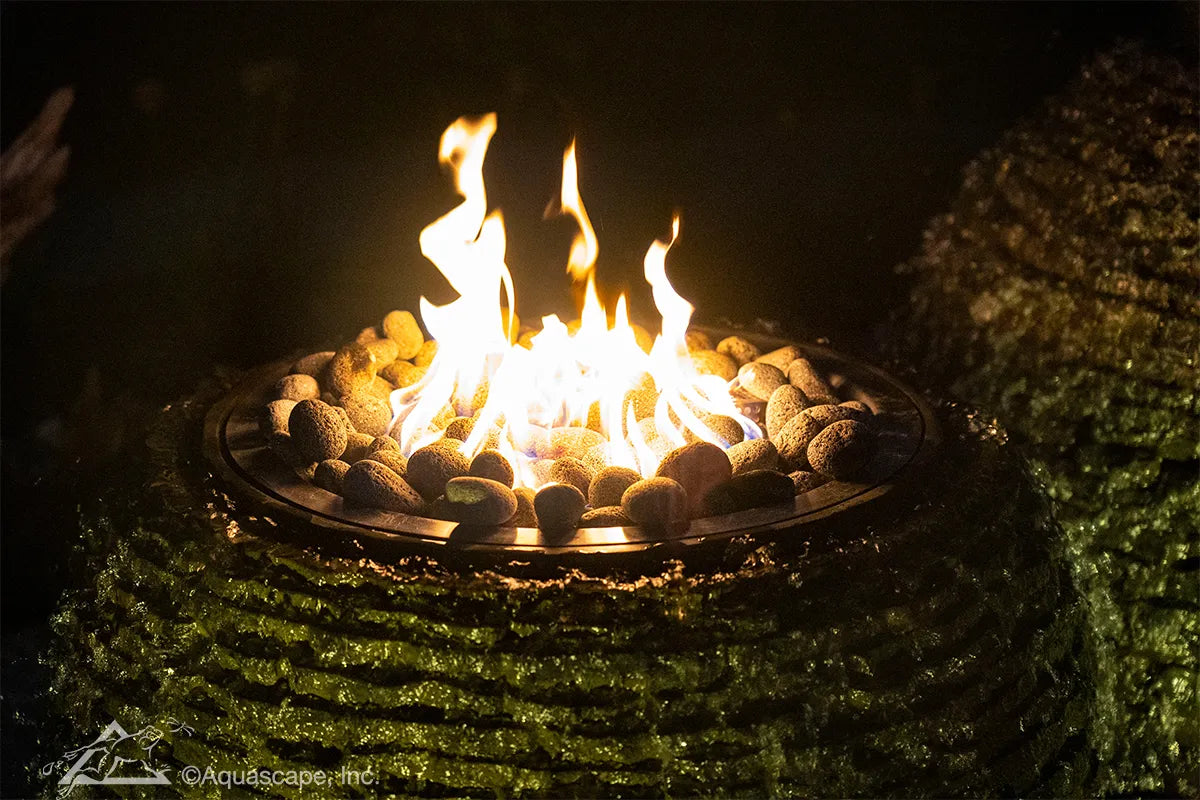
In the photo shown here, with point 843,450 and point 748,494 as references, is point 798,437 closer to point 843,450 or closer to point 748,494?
point 843,450

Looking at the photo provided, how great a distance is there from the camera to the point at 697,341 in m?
3.00

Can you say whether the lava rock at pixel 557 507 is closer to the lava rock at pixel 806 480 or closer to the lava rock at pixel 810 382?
the lava rock at pixel 806 480

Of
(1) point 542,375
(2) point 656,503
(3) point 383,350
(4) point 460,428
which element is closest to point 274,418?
A: (4) point 460,428

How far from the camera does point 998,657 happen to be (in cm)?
209

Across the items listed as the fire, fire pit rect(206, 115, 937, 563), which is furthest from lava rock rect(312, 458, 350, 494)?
the fire

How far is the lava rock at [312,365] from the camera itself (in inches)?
107

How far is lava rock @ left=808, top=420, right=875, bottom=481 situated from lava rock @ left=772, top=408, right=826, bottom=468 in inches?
2.5

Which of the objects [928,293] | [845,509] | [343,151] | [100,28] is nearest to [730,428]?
[845,509]

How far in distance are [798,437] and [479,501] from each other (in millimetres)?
668

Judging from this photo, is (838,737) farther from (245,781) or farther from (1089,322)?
(1089,322)

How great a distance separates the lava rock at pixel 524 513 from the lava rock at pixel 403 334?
34.3 inches

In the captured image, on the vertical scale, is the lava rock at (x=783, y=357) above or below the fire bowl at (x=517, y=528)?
above

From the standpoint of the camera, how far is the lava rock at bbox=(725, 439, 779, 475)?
230cm

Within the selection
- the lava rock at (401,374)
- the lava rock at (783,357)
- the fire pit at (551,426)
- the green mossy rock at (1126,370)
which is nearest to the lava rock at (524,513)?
the fire pit at (551,426)
